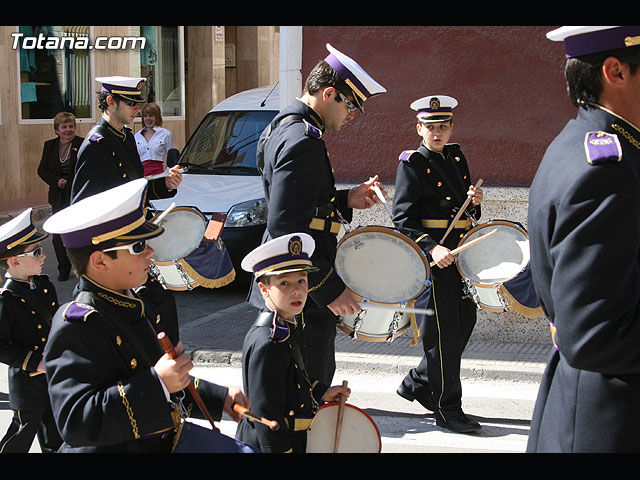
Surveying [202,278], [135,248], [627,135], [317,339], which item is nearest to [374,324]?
[317,339]

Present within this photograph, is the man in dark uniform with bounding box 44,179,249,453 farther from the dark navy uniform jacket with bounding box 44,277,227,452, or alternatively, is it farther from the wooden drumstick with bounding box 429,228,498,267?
the wooden drumstick with bounding box 429,228,498,267

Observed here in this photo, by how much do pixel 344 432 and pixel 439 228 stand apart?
7.68 feet

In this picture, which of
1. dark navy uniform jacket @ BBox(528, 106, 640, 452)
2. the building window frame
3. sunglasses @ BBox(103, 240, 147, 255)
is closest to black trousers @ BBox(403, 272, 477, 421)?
sunglasses @ BBox(103, 240, 147, 255)

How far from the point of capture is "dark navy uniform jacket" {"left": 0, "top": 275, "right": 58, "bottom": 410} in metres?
4.50

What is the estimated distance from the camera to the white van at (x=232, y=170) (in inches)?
377

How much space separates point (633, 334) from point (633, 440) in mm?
338

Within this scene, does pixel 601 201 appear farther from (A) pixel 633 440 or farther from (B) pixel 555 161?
(A) pixel 633 440

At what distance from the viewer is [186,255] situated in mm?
6246

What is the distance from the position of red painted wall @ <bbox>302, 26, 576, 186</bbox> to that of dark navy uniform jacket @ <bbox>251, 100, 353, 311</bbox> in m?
3.63

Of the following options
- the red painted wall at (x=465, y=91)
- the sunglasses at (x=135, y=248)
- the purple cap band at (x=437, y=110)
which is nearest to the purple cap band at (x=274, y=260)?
the sunglasses at (x=135, y=248)

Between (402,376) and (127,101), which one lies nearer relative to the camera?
(127,101)

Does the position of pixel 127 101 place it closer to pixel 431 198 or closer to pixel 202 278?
pixel 202 278

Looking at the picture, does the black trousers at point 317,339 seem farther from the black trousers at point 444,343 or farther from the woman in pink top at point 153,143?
the woman in pink top at point 153,143
